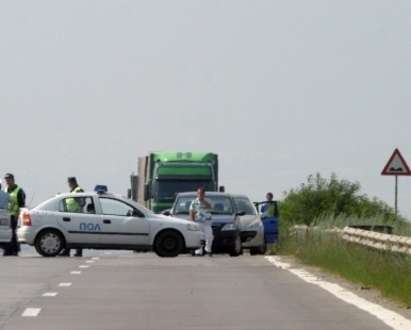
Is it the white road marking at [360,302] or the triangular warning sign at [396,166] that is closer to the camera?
the white road marking at [360,302]

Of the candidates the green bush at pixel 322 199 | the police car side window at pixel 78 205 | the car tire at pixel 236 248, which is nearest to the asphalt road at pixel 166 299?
the police car side window at pixel 78 205

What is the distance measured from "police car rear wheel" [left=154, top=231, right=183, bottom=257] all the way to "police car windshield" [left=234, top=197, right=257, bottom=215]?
4.59 metres

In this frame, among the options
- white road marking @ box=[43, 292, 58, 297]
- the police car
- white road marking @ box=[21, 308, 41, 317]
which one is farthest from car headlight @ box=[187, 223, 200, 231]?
white road marking @ box=[21, 308, 41, 317]

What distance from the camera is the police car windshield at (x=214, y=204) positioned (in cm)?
4047

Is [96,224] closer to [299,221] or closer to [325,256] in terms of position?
[325,256]

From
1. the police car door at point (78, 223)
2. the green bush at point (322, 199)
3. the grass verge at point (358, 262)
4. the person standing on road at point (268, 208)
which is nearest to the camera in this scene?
the grass verge at point (358, 262)

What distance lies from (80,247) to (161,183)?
12.8 meters

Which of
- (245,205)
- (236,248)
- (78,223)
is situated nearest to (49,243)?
(78,223)

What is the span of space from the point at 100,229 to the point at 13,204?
251 cm

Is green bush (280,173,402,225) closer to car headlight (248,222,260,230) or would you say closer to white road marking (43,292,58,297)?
car headlight (248,222,260,230)

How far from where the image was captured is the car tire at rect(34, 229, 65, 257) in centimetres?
3684

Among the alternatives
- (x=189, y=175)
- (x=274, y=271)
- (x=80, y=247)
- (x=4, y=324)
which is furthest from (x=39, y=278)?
(x=189, y=175)

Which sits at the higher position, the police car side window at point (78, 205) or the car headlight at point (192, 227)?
the police car side window at point (78, 205)

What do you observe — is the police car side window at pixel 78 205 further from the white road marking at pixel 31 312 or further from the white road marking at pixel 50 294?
the white road marking at pixel 31 312
